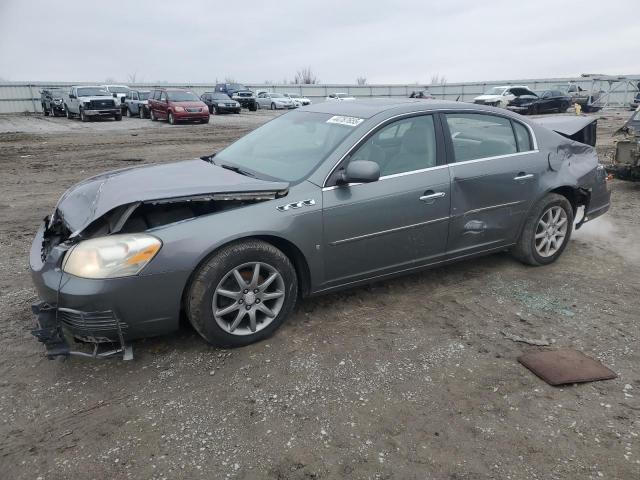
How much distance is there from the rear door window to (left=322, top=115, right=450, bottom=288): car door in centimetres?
20

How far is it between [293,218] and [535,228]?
2.57 meters

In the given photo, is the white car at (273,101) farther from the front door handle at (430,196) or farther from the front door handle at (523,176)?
the front door handle at (430,196)

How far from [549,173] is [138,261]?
3743mm

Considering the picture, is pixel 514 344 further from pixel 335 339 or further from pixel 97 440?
pixel 97 440

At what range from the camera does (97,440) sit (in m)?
2.57

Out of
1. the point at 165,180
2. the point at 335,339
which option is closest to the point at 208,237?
the point at 165,180

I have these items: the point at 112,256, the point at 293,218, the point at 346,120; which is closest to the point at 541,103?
the point at 346,120

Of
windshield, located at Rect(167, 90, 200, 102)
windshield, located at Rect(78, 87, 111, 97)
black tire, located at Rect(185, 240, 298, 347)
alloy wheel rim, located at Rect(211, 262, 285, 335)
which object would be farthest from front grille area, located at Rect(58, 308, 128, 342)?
windshield, located at Rect(78, 87, 111, 97)

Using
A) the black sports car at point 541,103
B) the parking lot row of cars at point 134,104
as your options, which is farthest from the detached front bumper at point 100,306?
the black sports car at point 541,103

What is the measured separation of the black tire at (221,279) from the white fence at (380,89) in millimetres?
25504

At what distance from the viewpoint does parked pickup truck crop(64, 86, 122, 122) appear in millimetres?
25094

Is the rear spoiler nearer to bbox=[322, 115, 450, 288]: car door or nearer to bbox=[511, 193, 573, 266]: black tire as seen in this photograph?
bbox=[511, 193, 573, 266]: black tire

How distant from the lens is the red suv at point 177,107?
2352cm

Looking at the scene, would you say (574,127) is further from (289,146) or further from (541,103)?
(541,103)
